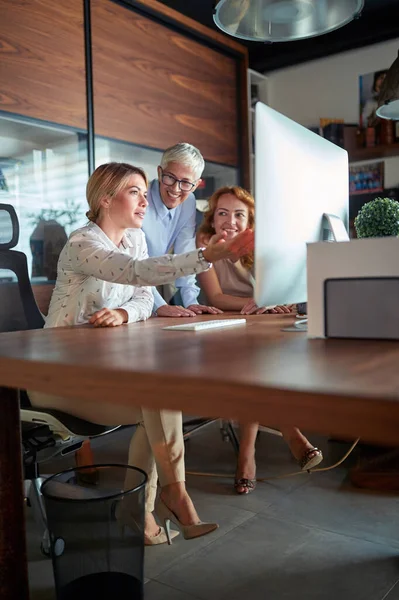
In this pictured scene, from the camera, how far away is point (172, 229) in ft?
9.01

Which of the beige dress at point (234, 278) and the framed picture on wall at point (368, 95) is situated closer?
the beige dress at point (234, 278)

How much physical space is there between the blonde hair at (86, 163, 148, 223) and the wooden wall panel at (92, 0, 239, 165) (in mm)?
1236

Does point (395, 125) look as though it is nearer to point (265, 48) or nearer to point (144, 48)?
point (265, 48)

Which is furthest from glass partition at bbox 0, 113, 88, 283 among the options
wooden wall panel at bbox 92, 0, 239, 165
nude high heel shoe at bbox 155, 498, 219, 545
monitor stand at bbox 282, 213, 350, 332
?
monitor stand at bbox 282, 213, 350, 332

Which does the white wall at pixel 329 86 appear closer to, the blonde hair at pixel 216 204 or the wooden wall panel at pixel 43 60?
the blonde hair at pixel 216 204

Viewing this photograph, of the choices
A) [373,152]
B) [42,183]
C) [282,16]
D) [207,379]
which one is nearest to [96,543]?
[207,379]

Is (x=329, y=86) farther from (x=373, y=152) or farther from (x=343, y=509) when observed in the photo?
(x=343, y=509)

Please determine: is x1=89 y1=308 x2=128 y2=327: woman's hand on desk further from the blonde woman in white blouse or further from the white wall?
the white wall

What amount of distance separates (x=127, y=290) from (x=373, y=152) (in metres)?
2.62

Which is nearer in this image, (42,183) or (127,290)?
(127,290)

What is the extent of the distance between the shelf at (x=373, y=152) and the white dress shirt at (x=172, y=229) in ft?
5.09

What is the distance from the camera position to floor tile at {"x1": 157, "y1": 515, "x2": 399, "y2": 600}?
1.49 metres

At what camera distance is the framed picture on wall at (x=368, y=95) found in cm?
374

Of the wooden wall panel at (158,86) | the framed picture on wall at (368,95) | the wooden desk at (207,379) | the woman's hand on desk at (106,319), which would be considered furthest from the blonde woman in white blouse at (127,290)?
the framed picture on wall at (368,95)
